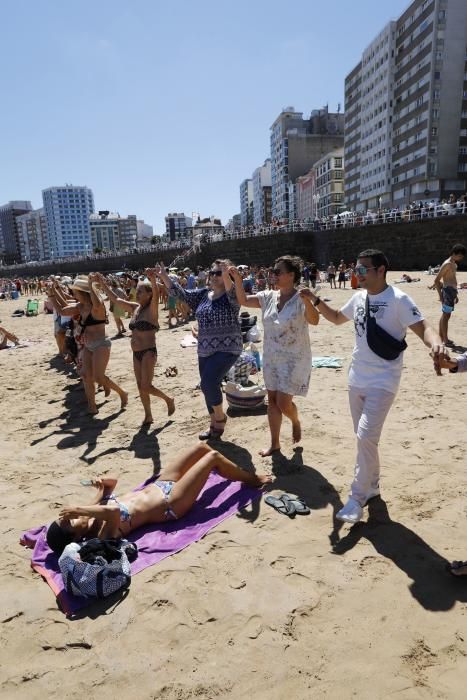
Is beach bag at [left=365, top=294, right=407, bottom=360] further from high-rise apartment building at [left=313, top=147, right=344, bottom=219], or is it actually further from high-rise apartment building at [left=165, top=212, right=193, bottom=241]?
high-rise apartment building at [left=165, top=212, right=193, bottom=241]

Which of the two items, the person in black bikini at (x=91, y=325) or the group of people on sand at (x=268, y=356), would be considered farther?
the person in black bikini at (x=91, y=325)

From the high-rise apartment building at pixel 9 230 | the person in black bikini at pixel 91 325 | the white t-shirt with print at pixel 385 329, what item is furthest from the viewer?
the high-rise apartment building at pixel 9 230

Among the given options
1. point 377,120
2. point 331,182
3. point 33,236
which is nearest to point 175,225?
point 33,236

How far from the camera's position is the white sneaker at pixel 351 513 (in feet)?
9.77

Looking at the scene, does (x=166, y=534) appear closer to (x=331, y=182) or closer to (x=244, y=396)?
(x=244, y=396)

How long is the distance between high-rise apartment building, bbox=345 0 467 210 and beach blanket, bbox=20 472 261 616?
54256 millimetres

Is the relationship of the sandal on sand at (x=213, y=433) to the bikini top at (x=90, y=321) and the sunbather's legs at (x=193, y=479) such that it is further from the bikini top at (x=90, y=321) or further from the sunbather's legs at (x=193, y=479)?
the bikini top at (x=90, y=321)

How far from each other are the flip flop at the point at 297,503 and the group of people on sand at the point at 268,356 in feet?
0.96

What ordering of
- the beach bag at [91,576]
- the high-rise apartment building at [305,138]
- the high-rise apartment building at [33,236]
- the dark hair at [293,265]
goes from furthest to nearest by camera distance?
the high-rise apartment building at [33,236] < the high-rise apartment building at [305,138] < the dark hair at [293,265] < the beach bag at [91,576]

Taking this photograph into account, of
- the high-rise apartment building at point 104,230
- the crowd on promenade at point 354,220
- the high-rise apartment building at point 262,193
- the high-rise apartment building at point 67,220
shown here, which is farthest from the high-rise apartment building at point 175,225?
the crowd on promenade at point 354,220

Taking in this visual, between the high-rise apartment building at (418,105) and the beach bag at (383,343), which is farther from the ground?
the high-rise apartment building at (418,105)

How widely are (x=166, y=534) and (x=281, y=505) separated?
87 cm

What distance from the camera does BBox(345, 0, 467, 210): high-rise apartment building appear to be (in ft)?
156

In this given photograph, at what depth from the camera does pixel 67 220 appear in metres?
154
